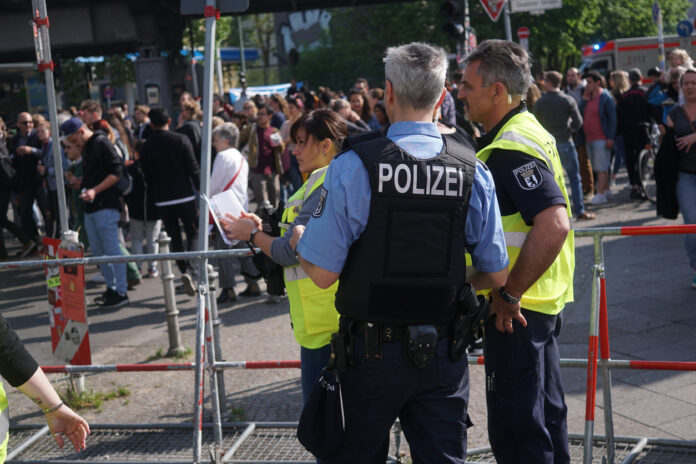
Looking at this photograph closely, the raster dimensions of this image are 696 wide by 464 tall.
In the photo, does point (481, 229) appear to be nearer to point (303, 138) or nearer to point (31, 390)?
point (303, 138)

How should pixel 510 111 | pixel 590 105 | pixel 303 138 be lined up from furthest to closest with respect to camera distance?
pixel 590 105, pixel 303 138, pixel 510 111

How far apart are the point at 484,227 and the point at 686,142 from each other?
198 inches

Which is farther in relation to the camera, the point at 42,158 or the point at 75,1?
the point at 75,1

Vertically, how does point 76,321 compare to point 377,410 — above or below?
below

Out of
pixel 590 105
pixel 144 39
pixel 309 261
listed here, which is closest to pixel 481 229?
pixel 309 261

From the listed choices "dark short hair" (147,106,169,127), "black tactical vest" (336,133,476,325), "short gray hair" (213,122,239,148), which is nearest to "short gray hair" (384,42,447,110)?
"black tactical vest" (336,133,476,325)

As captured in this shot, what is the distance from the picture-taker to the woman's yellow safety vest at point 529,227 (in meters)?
3.35

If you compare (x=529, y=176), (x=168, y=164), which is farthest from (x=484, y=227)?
(x=168, y=164)

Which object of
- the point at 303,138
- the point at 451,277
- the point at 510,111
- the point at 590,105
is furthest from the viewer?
the point at 590,105

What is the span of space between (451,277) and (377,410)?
0.52 m

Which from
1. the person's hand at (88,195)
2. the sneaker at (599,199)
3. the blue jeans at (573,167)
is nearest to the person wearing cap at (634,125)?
the sneaker at (599,199)

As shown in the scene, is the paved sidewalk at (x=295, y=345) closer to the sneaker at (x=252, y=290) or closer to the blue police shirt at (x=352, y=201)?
the sneaker at (x=252, y=290)

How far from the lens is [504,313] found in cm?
335

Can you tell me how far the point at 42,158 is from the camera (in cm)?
1280
